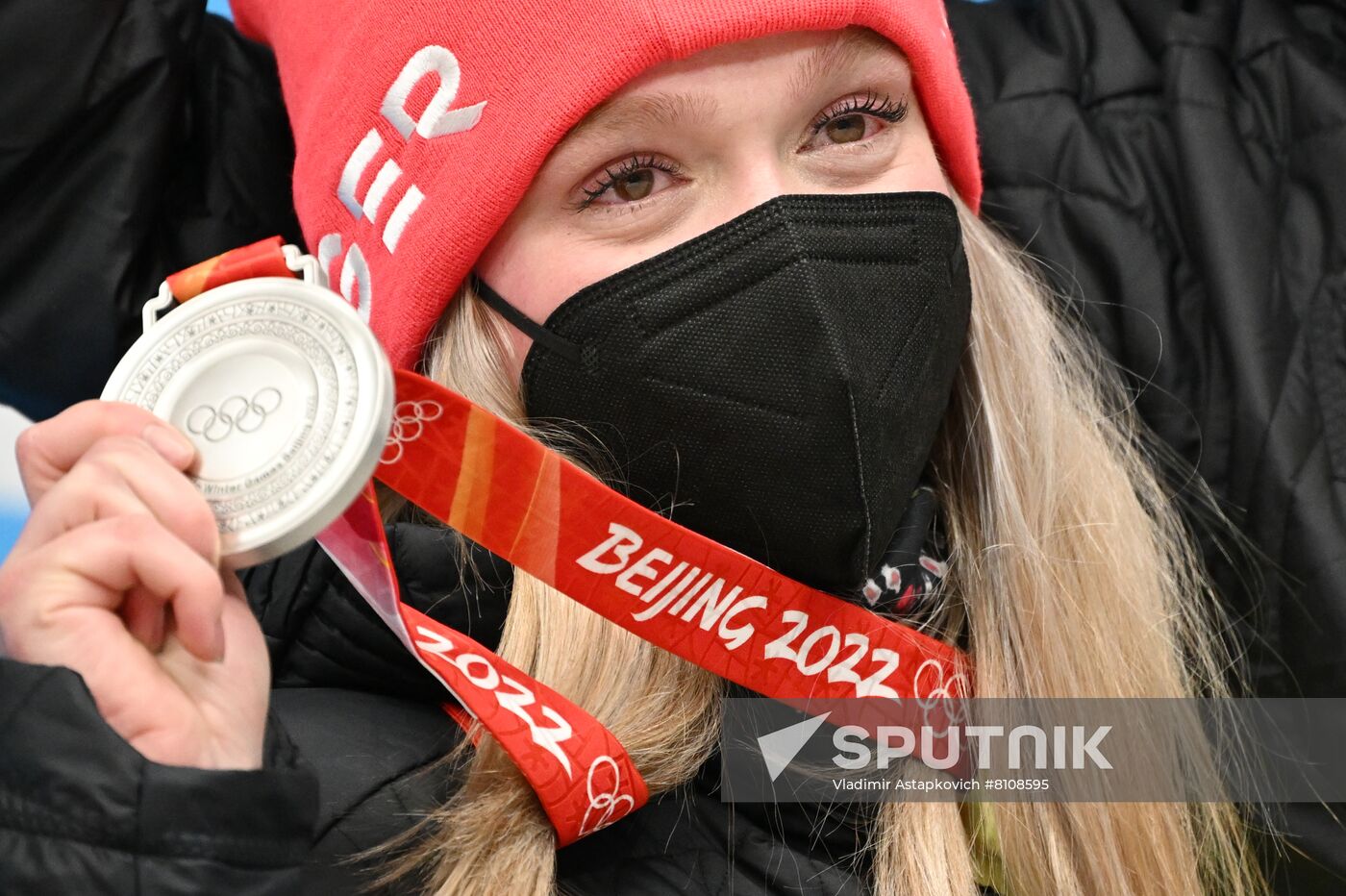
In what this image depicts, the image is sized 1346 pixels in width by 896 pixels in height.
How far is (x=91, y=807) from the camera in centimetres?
94

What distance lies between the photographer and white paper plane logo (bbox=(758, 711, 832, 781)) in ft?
4.87

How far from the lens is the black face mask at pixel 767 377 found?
1.36m

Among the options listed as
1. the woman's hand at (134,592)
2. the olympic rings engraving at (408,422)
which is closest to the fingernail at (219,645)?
the woman's hand at (134,592)

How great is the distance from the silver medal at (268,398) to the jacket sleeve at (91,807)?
0.54ft

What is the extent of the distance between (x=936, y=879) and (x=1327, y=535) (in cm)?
79

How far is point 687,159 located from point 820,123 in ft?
0.56

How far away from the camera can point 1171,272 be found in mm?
2010

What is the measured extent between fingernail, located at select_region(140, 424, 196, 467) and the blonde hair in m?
0.50

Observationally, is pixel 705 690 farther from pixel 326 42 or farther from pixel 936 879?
pixel 326 42

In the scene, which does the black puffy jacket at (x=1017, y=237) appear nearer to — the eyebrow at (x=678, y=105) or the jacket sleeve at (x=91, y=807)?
the jacket sleeve at (x=91, y=807)

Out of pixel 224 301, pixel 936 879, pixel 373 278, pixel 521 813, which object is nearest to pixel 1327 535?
pixel 936 879

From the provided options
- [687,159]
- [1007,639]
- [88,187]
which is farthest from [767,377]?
[88,187]

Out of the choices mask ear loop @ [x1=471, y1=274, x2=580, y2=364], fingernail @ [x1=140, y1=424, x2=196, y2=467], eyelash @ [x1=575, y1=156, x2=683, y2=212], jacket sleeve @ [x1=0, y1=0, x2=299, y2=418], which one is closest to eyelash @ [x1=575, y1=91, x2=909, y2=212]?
eyelash @ [x1=575, y1=156, x2=683, y2=212]

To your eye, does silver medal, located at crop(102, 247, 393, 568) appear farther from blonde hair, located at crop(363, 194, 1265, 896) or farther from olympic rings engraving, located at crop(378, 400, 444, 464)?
blonde hair, located at crop(363, 194, 1265, 896)
